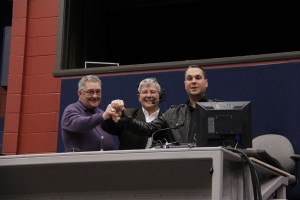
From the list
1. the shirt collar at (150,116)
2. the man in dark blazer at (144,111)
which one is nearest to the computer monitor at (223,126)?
the man in dark blazer at (144,111)

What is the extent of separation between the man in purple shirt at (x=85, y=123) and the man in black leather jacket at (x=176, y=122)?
0.11 meters

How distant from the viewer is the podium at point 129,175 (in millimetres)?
1652

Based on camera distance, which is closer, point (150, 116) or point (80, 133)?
point (80, 133)

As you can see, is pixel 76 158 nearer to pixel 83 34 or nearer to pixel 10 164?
pixel 10 164

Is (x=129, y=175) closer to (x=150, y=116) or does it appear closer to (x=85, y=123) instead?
(x=85, y=123)

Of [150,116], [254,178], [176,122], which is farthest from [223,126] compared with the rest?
[150,116]

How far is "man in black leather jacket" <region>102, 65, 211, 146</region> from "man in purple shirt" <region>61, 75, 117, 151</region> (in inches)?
4.4

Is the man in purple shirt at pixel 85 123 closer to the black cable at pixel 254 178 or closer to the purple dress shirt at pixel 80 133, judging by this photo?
the purple dress shirt at pixel 80 133

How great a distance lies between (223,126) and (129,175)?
0.49 metres

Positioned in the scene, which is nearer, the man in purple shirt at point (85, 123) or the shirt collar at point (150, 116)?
the man in purple shirt at point (85, 123)

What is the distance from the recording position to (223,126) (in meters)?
2.06

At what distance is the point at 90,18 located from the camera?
490 cm

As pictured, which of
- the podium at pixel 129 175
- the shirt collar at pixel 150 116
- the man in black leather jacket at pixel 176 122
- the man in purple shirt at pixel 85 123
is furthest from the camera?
the shirt collar at pixel 150 116

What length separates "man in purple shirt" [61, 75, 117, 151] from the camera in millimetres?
2672
